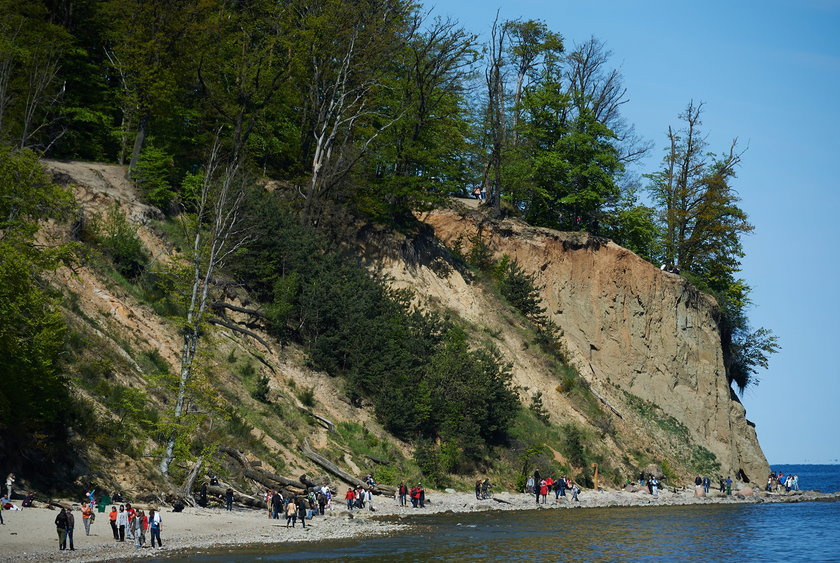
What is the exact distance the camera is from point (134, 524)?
1070 inches

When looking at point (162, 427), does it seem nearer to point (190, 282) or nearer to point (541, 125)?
point (190, 282)

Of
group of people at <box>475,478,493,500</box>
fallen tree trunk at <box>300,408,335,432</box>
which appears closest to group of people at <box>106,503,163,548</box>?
fallen tree trunk at <box>300,408,335,432</box>

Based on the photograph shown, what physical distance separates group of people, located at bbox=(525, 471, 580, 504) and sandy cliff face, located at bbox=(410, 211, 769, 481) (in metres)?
15.2

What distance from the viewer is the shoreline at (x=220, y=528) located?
25.3 metres

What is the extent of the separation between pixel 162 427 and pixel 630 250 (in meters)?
44.1

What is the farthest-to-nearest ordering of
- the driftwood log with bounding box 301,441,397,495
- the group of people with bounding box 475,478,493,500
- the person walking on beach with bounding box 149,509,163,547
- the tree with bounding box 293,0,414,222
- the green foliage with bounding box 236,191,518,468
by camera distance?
the tree with bounding box 293,0,414,222 < the green foliage with bounding box 236,191,518,468 < the group of people with bounding box 475,478,493,500 < the driftwood log with bounding box 301,441,397,495 < the person walking on beach with bounding box 149,509,163,547

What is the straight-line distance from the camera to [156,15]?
51.6 m

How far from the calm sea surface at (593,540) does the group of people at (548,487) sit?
244 cm

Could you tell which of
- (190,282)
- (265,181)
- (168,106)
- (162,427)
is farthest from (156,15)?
(162,427)

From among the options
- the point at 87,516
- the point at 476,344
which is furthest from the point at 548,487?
the point at 87,516

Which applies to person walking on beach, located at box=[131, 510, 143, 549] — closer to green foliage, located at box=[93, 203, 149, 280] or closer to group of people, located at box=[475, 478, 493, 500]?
green foliage, located at box=[93, 203, 149, 280]

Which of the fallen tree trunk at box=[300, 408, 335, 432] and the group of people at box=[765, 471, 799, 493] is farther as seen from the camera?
the group of people at box=[765, 471, 799, 493]

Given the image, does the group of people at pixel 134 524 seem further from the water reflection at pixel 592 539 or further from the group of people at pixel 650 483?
the group of people at pixel 650 483

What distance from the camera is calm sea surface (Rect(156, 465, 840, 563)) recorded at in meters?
28.5
